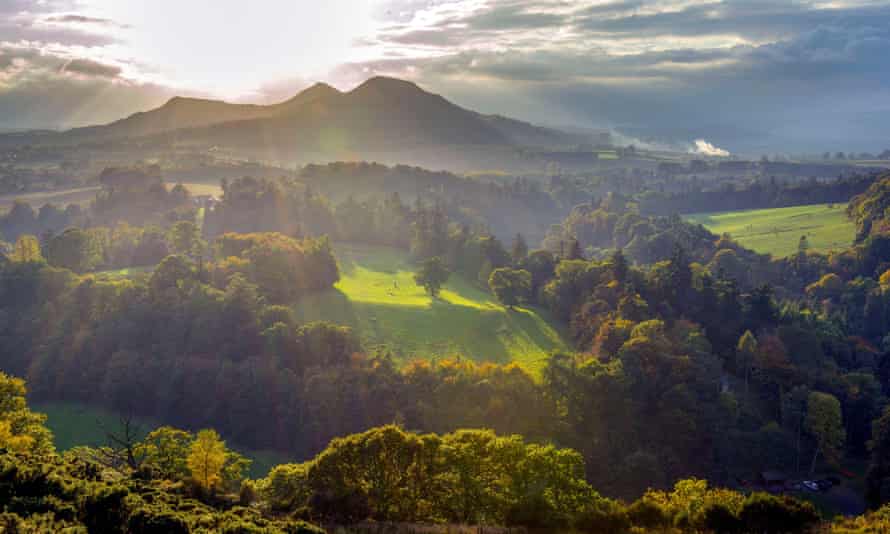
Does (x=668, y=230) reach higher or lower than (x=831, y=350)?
higher

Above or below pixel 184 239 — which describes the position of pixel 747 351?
below

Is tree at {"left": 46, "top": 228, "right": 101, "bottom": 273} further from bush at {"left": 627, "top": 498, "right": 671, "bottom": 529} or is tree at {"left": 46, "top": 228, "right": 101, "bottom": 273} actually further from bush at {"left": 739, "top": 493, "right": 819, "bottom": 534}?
bush at {"left": 739, "top": 493, "right": 819, "bottom": 534}

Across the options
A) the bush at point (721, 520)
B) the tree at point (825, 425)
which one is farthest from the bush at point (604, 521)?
the tree at point (825, 425)

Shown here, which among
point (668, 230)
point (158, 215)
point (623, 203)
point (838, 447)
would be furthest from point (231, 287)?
point (623, 203)

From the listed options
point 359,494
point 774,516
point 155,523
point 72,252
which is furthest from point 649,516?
point 72,252

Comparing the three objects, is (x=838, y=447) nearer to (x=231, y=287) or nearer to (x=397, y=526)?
(x=397, y=526)

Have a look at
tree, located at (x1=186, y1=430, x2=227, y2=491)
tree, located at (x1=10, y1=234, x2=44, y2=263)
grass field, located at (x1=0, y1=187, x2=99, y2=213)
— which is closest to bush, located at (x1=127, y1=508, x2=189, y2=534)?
tree, located at (x1=186, y1=430, x2=227, y2=491)

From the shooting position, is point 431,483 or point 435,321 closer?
point 431,483

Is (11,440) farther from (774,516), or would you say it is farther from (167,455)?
(774,516)
